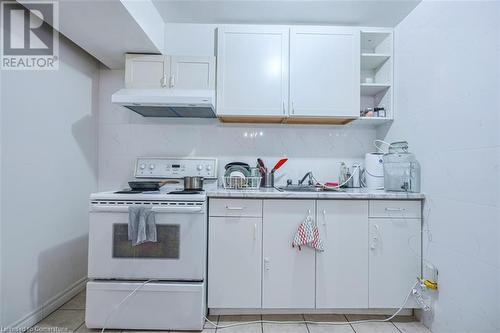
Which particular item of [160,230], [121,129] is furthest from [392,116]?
[121,129]

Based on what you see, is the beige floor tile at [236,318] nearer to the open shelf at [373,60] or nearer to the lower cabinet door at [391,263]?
the lower cabinet door at [391,263]

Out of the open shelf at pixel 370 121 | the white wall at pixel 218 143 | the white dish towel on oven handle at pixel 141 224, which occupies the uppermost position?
the open shelf at pixel 370 121

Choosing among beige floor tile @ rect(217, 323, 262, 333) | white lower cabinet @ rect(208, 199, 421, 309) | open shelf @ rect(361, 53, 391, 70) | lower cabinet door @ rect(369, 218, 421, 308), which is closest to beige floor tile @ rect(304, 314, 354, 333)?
white lower cabinet @ rect(208, 199, 421, 309)

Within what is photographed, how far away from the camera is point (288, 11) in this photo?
189 cm

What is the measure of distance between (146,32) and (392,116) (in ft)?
6.51

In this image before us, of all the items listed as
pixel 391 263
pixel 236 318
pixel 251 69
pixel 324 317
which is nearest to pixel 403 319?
pixel 391 263

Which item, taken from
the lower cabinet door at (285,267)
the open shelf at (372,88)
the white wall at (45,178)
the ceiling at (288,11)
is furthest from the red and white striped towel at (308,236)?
the white wall at (45,178)

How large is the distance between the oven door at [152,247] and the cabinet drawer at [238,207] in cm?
13

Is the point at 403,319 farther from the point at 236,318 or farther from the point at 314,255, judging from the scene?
the point at 236,318

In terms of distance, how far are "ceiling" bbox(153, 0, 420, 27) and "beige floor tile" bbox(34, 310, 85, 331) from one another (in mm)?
2302

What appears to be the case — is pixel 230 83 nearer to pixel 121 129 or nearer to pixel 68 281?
pixel 121 129

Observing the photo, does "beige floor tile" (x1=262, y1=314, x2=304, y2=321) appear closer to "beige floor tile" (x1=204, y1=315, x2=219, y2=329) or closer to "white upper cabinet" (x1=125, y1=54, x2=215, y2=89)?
"beige floor tile" (x1=204, y1=315, x2=219, y2=329)

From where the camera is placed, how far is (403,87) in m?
1.89

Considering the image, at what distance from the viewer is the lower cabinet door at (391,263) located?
1660 millimetres
